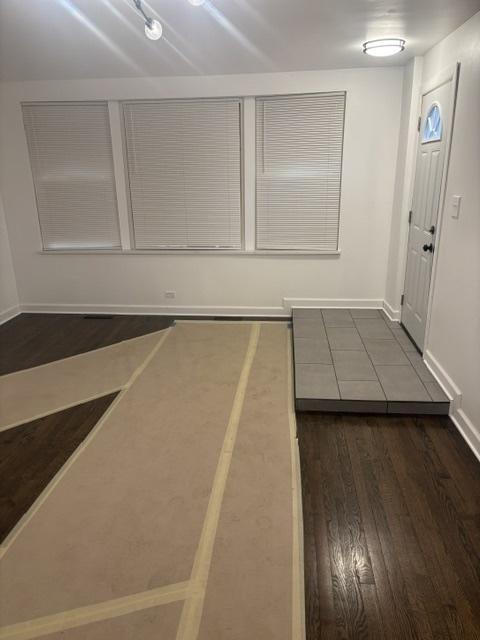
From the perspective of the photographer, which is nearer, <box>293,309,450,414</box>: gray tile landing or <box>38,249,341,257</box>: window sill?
<box>293,309,450,414</box>: gray tile landing

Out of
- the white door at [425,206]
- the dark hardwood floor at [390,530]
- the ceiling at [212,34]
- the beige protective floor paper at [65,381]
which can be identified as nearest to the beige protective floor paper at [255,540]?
the dark hardwood floor at [390,530]

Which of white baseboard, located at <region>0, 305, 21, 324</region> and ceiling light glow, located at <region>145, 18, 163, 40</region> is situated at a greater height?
ceiling light glow, located at <region>145, 18, 163, 40</region>

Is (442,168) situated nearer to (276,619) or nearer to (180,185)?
(180,185)

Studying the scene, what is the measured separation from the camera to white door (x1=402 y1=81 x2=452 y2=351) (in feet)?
11.0

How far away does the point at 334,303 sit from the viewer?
16.4 feet

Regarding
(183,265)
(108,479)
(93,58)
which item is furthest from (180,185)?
(108,479)

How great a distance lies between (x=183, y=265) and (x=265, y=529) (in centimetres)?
345

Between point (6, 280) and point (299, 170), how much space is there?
3.49 metres

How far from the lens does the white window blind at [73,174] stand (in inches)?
185

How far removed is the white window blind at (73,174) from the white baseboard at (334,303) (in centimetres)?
207

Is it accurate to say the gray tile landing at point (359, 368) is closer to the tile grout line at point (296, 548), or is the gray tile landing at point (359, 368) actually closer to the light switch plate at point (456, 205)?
the tile grout line at point (296, 548)

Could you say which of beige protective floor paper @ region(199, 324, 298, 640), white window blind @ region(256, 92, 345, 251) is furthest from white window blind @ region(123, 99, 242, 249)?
beige protective floor paper @ region(199, 324, 298, 640)

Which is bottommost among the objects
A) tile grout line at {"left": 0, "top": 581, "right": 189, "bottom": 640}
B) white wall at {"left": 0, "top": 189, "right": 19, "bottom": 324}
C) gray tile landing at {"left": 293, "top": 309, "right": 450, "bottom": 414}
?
tile grout line at {"left": 0, "top": 581, "right": 189, "bottom": 640}

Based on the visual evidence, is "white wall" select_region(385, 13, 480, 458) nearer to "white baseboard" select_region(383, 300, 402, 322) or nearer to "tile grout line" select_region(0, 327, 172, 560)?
"white baseboard" select_region(383, 300, 402, 322)
